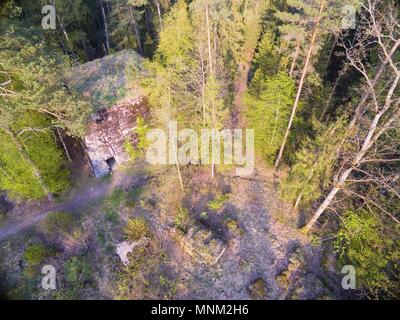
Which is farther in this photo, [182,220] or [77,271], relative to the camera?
[182,220]

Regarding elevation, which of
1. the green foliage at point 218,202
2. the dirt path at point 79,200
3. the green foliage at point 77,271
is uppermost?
the green foliage at point 218,202

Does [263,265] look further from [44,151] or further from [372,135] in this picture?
[44,151]

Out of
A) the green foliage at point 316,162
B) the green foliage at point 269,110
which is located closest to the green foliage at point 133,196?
the green foliage at point 269,110

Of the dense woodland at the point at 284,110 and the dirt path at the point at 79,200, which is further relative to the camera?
the dirt path at the point at 79,200

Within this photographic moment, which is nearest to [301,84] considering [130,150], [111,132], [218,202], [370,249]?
[218,202]

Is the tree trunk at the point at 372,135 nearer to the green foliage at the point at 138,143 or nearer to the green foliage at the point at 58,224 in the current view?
the green foliage at the point at 138,143

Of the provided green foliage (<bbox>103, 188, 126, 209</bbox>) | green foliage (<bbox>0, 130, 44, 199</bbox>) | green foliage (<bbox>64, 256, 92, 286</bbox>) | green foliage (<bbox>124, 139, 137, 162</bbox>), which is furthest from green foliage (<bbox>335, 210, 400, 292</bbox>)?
green foliage (<bbox>0, 130, 44, 199</bbox>)

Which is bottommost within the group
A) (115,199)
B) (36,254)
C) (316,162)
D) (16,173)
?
(115,199)
